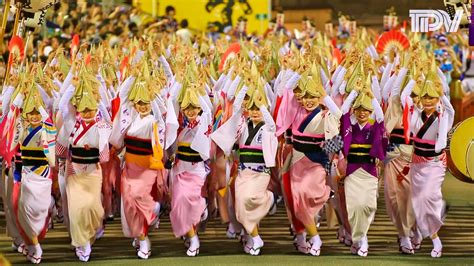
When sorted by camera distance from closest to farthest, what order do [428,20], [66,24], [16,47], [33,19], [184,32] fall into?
[428,20], [16,47], [33,19], [66,24], [184,32]

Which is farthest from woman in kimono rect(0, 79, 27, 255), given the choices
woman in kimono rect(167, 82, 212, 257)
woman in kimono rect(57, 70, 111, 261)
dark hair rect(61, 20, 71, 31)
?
dark hair rect(61, 20, 71, 31)

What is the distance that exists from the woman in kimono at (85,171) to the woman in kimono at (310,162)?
153cm

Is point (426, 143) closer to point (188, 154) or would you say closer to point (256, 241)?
point (256, 241)

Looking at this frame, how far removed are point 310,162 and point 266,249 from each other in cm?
85

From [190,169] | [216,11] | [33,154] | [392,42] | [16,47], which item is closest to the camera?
[33,154]

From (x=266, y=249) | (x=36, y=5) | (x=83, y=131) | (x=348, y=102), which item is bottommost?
(x=266, y=249)

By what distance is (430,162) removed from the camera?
36.3 feet

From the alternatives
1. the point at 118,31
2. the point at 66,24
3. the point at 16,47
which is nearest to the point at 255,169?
the point at 16,47

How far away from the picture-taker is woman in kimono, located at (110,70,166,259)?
11.0 metres

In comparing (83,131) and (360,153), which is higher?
(83,131)

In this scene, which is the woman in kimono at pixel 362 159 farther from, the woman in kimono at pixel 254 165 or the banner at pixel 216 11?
the banner at pixel 216 11

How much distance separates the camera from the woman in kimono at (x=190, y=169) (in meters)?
11.2

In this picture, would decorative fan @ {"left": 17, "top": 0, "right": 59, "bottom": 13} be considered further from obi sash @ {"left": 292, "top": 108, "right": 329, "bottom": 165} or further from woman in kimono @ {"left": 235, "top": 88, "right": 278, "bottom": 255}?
obi sash @ {"left": 292, "top": 108, "right": 329, "bottom": 165}

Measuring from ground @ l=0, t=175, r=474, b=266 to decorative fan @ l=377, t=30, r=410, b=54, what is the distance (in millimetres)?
1876
